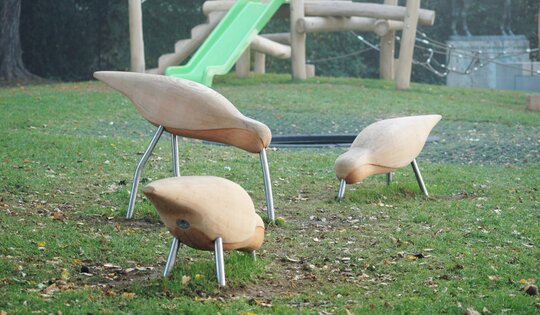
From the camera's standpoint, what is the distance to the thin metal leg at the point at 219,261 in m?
4.78

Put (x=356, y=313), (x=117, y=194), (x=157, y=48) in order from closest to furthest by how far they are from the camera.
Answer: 1. (x=356, y=313)
2. (x=117, y=194)
3. (x=157, y=48)

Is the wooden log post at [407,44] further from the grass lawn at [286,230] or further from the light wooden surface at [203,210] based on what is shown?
the light wooden surface at [203,210]

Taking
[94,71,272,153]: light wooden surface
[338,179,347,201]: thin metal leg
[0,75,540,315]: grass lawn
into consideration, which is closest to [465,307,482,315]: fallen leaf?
[0,75,540,315]: grass lawn

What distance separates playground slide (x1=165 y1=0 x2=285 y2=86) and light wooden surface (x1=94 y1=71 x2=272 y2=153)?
7879 mm

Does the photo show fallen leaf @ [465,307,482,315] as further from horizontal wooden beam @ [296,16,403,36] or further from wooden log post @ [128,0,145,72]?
horizontal wooden beam @ [296,16,403,36]

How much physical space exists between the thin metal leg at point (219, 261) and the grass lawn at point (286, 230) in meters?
0.05

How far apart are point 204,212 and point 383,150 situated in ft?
9.44

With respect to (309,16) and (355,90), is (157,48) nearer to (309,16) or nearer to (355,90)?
(309,16)

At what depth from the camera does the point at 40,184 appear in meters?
7.48

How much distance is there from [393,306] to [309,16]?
41.6ft

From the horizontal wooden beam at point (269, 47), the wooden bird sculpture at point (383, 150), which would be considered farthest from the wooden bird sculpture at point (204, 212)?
the horizontal wooden beam at point (269, 47)

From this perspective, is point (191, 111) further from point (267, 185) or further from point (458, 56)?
point (458, 56)

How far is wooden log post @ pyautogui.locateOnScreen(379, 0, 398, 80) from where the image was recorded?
17.7 meters

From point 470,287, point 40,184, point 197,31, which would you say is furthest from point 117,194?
point 197,31
